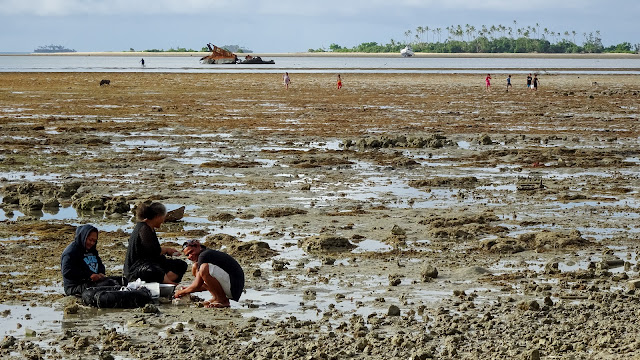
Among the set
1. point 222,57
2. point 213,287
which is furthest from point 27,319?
point 222,57

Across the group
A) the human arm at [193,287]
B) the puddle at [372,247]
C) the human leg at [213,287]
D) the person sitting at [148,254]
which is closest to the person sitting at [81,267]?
the person sitting at [148,254]

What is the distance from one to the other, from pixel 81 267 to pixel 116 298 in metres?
→ 0.62

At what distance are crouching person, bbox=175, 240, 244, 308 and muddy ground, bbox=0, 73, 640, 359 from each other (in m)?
0.15

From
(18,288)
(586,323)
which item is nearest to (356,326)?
(586,323)

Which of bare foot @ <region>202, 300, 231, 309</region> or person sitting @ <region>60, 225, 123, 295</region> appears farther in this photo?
person sitting @ <region>60, 225, 123, 295</region>

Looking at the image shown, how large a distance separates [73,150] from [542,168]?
37.5 ft

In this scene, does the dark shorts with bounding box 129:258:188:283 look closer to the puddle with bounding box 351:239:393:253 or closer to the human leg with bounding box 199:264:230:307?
the human leg with bounding box 199:264:230:307

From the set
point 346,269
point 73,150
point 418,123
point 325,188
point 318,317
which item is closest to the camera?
point 318,317

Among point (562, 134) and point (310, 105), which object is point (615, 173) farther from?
point (310, 105)

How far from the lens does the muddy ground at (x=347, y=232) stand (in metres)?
8.63

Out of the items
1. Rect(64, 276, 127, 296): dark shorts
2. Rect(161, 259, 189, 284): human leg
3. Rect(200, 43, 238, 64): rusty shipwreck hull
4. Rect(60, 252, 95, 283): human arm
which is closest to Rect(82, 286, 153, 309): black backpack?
Result: Rect(64, 276, 127, 296): dark shorts

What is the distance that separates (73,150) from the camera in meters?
24.2

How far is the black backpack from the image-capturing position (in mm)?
9797

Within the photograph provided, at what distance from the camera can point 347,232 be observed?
13.8m
